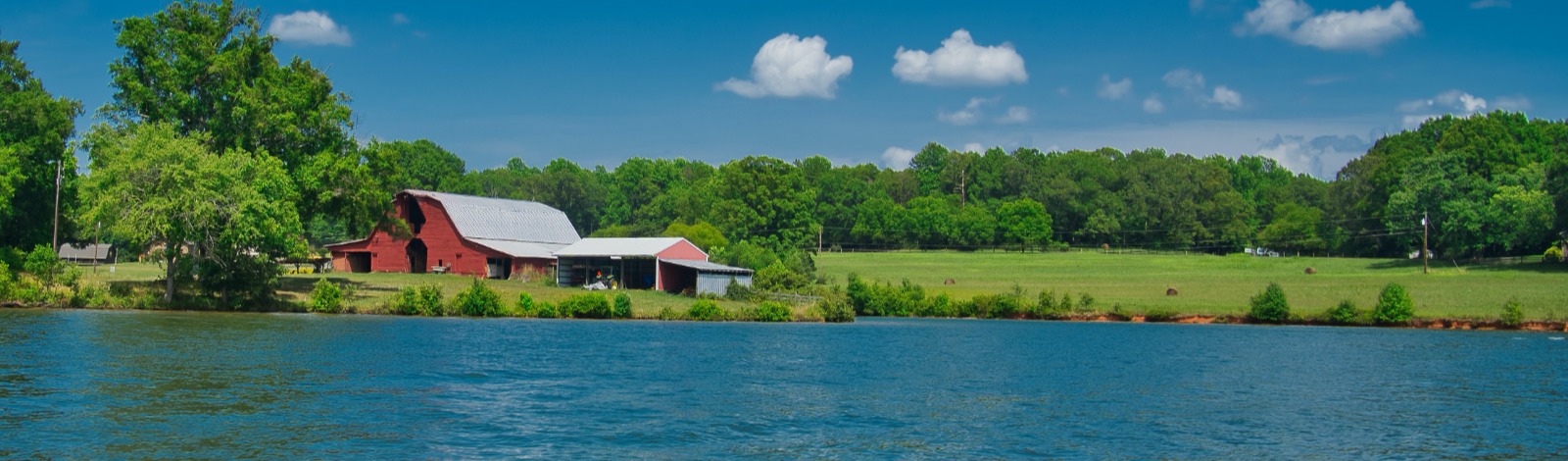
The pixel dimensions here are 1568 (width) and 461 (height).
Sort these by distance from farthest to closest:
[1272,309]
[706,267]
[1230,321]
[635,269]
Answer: [635,269] → [706,267] → [1230,321] → [1272,309]

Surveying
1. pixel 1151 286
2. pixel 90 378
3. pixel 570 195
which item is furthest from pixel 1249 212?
pixel 90 378

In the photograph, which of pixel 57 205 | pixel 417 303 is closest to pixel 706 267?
pixel 417 303

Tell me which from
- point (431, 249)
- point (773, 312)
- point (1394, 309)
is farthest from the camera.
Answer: point (431, 249)

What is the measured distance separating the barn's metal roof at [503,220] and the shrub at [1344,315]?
50.3 m

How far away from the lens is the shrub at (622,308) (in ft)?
190

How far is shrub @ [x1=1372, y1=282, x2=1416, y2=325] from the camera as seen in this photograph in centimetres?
6362

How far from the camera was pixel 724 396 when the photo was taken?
2759 cm

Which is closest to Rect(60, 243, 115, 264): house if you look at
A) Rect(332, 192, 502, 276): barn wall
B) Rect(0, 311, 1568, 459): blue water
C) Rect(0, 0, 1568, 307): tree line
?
Rect(0, 0, 1568, 307): tree line

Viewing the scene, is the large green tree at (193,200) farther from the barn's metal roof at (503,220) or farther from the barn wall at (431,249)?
the barn's metal roof at (503,220)

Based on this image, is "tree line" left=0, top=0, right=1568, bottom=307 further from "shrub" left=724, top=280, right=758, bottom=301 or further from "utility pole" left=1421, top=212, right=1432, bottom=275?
"shrub" left=724, top=280, right=758, bottom=301

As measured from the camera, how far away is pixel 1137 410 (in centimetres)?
2678

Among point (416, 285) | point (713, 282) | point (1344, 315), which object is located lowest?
point (1344, 315)

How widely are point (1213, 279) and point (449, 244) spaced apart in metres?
54.6

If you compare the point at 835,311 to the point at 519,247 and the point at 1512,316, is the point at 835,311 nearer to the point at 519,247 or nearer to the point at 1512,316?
the point at 519,247
